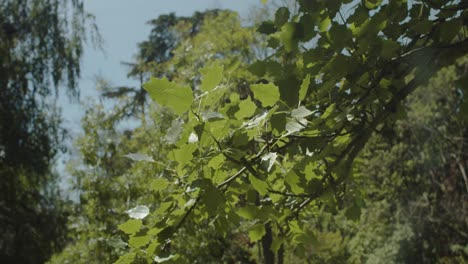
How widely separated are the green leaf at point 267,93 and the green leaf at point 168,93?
162 millimetres

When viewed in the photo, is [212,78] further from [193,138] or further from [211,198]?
[211,198]

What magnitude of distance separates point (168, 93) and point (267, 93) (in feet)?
0.70

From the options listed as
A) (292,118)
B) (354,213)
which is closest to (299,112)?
(292,118)

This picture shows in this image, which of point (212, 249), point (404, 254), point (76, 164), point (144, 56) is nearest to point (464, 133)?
point (404, 254)

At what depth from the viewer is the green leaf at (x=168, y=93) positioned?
0.75m

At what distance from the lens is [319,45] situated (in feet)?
3.48

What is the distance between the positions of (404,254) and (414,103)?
413 centimetres

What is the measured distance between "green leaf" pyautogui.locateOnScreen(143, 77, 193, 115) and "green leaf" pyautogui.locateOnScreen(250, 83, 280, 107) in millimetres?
162

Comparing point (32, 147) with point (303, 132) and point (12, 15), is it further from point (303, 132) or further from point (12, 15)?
point (303, 132)

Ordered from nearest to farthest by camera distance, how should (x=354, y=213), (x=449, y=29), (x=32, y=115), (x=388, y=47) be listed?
(x=388, y=47)
(x=449, y=29)
(x=354, y=213)
(x=32, y=115)

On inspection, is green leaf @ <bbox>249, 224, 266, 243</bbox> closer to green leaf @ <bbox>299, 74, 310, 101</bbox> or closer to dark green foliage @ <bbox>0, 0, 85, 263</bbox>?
green leaf @ <bbox>299, 74, 310, 101</bbox>

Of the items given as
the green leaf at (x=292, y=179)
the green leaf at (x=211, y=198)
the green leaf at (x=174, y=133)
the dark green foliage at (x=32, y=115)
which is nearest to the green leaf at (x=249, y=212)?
the green leaf at (x=292, y=179)

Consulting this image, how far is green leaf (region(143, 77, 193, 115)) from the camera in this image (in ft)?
2.47

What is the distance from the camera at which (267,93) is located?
0.88m
